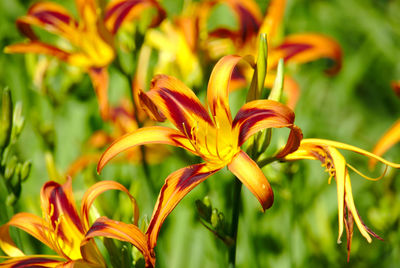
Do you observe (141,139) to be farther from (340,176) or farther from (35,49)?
(35,49)

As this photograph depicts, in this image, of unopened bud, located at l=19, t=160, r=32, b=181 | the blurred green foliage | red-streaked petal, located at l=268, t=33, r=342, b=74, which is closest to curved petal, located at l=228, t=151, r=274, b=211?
the blurred green foliage

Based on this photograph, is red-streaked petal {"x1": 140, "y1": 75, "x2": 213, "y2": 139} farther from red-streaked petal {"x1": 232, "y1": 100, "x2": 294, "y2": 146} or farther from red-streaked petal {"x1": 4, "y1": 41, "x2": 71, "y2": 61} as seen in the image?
red-streaked petal {"x1": 4, "y1": 41, "x2": 71, "y2": 61}

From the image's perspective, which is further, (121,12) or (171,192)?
(121,12)

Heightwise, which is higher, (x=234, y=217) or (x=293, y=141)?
(x=293, y=141)

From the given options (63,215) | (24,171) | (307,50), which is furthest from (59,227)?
(307,50)

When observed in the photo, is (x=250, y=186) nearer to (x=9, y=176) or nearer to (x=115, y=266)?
(x=115, y=266)

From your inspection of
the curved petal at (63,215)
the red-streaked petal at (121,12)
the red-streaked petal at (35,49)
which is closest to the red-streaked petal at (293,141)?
the curved petal at (63,215)

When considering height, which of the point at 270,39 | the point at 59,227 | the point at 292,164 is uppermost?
the point at 270,39
